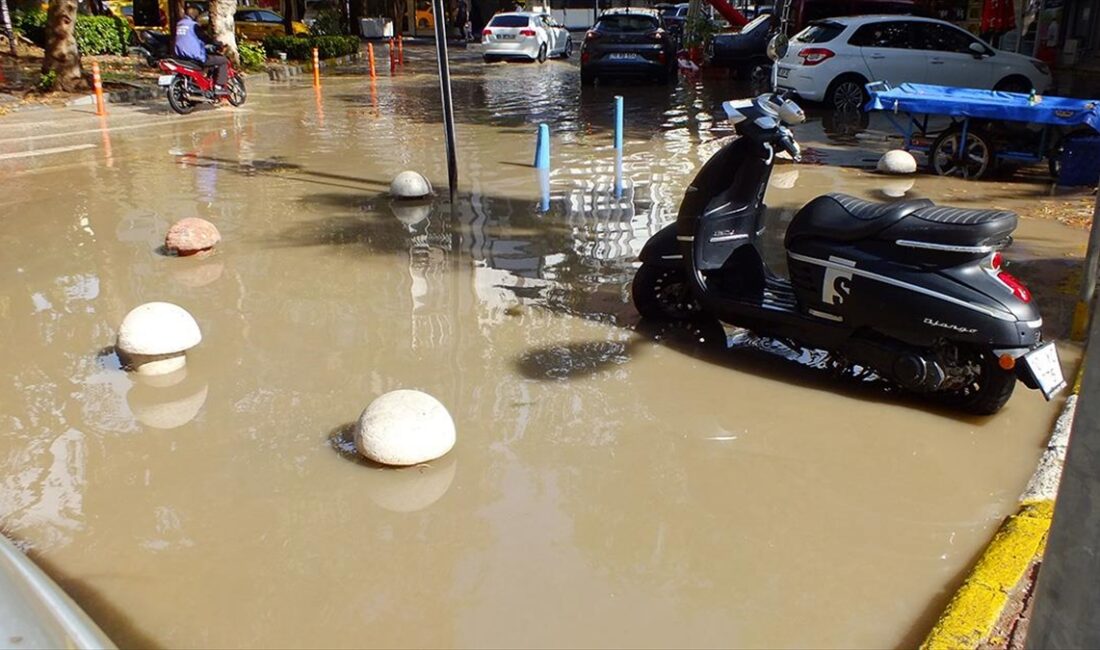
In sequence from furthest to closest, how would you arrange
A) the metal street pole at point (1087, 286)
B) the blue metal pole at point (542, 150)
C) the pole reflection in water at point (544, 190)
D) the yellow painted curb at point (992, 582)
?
the blue metal pole at point (542, 150) < the pole reflection in water at point (544, 190) < the metal street pole at point (1087, 286) < the yellow painted curb at point (992, 582)

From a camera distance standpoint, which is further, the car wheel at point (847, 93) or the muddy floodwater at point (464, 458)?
the car wheel at point (847, 93)

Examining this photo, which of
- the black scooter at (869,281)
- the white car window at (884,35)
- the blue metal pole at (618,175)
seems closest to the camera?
the black scooter at (869,281)

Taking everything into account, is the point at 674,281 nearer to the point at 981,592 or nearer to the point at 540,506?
the point at 540,506

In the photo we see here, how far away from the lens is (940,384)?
4.60m

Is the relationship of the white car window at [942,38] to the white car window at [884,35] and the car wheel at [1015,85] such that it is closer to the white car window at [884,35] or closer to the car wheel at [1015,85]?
the white car window at [884,35]

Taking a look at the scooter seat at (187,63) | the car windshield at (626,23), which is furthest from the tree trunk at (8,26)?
the car windshield at (626,23)

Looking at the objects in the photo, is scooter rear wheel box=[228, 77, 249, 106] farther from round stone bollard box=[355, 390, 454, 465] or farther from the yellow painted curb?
the yellow painted curb

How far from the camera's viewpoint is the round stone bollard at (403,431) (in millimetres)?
4195

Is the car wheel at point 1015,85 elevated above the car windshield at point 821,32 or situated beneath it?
situated beneath

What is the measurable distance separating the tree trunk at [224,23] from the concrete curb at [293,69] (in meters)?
1.96

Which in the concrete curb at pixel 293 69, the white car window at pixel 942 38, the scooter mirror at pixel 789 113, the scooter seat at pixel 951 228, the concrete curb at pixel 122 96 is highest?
the white car window at pixel 942 38

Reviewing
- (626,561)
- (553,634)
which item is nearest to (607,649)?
(553,634)

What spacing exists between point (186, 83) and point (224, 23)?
523 cm

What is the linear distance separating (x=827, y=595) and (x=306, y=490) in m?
2.23
